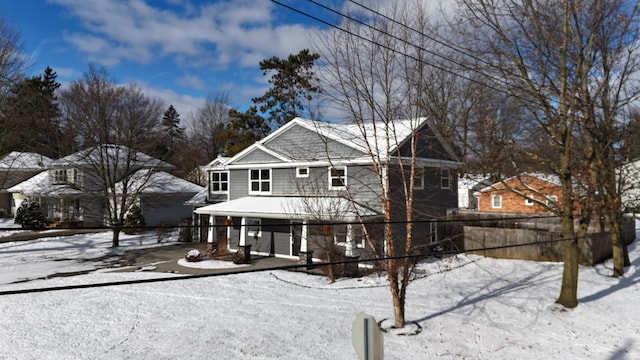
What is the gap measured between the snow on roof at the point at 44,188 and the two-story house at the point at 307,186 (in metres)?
14.9

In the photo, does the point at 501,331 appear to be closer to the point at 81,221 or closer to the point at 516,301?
the point at 516,301

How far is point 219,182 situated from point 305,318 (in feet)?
60.8

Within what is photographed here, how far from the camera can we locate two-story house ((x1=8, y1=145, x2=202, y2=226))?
25266 millimetres

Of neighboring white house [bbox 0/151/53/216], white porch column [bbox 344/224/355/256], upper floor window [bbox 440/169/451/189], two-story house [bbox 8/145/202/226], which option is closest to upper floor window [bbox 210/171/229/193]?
two-story house [bbox 8/145/202/226]

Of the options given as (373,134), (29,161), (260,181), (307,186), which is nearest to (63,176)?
(29,161)

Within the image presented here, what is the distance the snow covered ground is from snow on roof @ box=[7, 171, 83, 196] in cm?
1672

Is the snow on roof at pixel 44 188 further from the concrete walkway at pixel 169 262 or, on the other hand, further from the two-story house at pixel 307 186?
the two-story house at pixel 307 186

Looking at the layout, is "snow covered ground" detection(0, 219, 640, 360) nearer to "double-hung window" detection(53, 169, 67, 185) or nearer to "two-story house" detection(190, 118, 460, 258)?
"two-story house" detection(190, 118, 460, 258)

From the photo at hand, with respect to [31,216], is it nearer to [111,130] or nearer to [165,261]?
[111,130]

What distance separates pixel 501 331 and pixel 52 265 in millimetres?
18205

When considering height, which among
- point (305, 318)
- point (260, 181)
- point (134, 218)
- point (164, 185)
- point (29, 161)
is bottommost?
point (305, 318)

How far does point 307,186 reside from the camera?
2017cm

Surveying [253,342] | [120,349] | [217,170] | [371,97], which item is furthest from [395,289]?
[217,170]

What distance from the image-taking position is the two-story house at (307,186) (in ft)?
58.7
